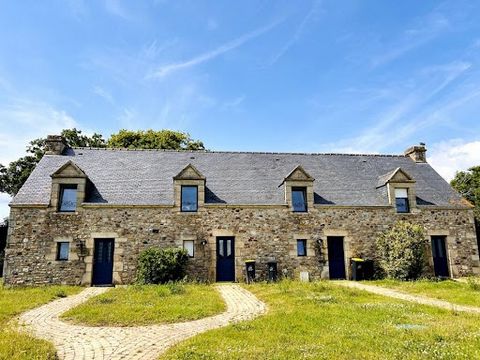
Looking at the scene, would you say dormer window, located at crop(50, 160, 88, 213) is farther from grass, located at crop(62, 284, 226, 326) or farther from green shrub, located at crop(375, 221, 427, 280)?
green shrub, located at crop(375, 221, 427, 280)

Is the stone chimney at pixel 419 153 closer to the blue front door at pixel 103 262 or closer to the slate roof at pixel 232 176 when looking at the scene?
the slate roof at pixel 232 176

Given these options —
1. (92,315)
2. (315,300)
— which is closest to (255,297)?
(315,300)

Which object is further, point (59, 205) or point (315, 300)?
point (59, 205)

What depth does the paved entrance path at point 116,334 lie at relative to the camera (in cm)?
582

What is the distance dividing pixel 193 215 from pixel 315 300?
26.3 ft

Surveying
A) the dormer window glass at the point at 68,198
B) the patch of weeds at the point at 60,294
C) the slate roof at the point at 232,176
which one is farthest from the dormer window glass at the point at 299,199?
the patch of weeds at the point at 60,294

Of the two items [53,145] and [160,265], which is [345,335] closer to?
[160,265]

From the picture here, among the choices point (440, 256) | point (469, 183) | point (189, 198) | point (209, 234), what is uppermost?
point (469, 183)

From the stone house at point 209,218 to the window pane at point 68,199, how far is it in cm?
4

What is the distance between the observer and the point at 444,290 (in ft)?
41.1

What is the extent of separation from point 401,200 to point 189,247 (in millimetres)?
10888

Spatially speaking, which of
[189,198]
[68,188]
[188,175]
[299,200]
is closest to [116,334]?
[189,198]

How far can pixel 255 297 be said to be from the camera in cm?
1178

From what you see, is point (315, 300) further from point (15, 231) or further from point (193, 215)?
point (15, 231)
